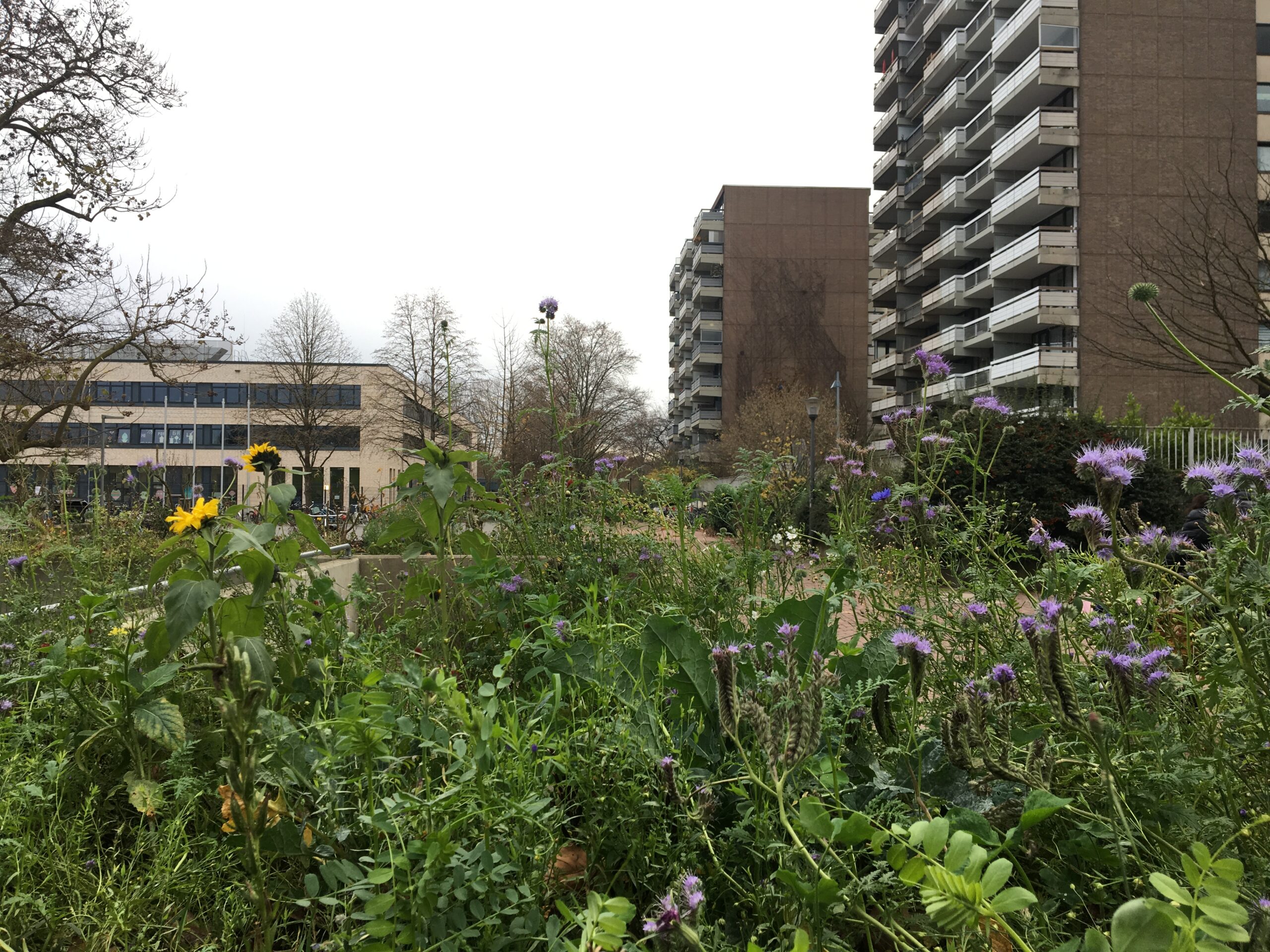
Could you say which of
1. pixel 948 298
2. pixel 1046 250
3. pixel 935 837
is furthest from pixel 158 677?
pixel 948 298

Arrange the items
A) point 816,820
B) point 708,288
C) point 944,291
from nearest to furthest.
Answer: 1. point 816,820
2. point 944,291
3. point 708,288

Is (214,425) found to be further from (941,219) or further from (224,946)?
(224,946)

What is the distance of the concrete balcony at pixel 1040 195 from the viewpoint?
97.0ft

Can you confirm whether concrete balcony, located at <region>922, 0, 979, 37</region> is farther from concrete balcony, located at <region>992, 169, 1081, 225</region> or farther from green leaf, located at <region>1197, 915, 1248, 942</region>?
green leaf, located at <region>1197, 915, 1248, 942</region>

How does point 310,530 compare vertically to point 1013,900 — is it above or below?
above

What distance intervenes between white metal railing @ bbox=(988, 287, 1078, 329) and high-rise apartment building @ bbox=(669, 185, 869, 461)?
1933 centimetres

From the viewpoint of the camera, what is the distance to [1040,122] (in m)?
29.5

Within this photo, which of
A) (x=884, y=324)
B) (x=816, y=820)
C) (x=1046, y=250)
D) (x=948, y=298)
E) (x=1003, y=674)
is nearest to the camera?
(x=816, y=820)

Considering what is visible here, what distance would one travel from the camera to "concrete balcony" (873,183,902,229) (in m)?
44.3

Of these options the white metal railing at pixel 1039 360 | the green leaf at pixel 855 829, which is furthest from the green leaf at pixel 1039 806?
the white metal railing at pixel 1039 360

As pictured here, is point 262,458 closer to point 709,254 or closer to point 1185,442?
point 1185,442

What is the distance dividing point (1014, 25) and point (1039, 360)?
48.6 feet

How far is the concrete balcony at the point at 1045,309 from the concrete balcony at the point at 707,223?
3326cm

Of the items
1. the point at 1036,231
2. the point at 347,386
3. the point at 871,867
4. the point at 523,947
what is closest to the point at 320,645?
the point at 523,947
